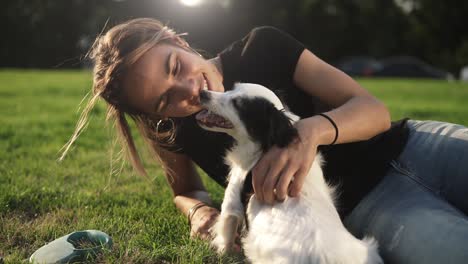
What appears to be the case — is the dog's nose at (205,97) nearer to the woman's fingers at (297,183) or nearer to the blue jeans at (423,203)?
the woman's fingers at (297,183)

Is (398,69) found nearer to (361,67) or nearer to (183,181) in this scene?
(361,67)

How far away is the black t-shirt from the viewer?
9.60 feet

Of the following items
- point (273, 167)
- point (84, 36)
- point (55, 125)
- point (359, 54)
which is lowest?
point (359, 54)

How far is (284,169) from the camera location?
2.36 m

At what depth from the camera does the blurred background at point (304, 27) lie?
3962 centimetres

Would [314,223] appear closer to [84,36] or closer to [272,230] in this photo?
[272,230]

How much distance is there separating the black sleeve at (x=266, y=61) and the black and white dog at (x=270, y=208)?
463 mm

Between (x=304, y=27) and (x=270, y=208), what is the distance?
45113 mm

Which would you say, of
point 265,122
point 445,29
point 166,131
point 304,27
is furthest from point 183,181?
point 304,27

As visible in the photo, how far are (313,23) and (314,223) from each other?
46684 millimetres

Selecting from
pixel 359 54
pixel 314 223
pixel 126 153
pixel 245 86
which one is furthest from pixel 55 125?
pixel 359 54

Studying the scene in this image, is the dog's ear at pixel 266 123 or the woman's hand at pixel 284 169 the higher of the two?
the dog's ear at pixel 266 123

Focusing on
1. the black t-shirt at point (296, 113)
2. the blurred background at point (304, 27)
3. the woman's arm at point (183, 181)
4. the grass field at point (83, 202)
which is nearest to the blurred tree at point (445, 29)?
the blurred background at point (304, 27)

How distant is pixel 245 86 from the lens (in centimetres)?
265
